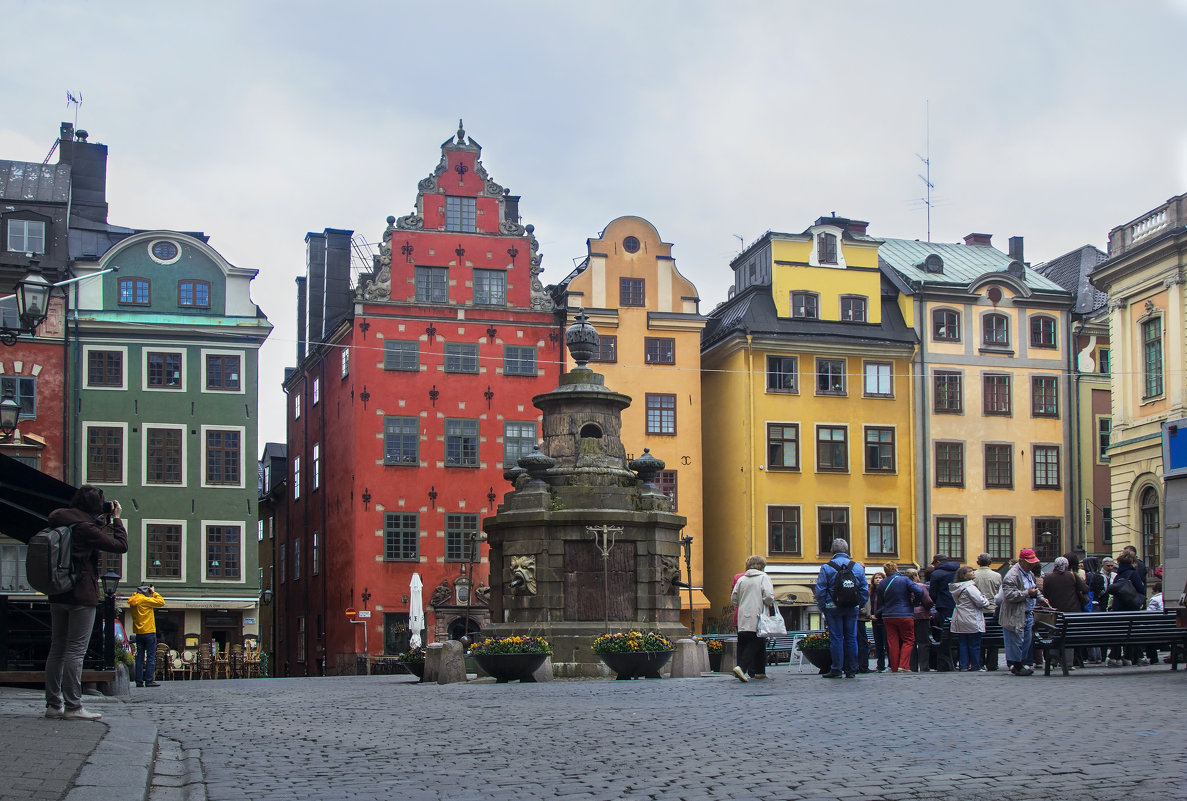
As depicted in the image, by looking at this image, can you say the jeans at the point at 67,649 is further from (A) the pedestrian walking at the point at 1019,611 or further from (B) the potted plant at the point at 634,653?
(A) the pedestrian walking at the point at 1019,611

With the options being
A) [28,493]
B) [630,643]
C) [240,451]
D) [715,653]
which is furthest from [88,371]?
[28,493]

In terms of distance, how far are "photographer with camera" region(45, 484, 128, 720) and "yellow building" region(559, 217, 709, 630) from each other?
41.5 meters

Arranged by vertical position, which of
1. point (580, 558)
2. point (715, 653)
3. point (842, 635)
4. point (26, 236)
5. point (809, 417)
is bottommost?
point (715, 653)

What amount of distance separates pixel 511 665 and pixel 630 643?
1933 millimetres

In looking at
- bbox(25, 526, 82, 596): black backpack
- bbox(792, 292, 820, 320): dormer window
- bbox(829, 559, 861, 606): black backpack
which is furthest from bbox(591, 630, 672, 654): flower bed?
bbox(792, 292, 820, 320): dormer window

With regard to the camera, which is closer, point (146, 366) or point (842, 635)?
point (842, 635)

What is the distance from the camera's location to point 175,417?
50.7 metres

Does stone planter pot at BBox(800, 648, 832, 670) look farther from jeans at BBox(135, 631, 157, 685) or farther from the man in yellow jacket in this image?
jeans at BBox(135, 631, 157, 685)

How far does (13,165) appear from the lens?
53.8m

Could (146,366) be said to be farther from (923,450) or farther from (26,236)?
(923,450)

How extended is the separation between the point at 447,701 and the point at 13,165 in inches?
1634

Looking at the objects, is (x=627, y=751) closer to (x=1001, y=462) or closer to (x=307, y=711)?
(x=307, y=711)

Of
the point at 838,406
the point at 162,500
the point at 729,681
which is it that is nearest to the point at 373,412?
the point at 162,500

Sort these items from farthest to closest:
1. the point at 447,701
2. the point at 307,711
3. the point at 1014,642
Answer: the point at 1014,642, the point at 447,701, the point at 307,711
